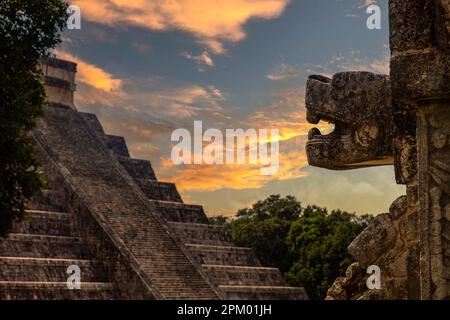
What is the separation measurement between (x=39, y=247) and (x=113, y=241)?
96.4 inches

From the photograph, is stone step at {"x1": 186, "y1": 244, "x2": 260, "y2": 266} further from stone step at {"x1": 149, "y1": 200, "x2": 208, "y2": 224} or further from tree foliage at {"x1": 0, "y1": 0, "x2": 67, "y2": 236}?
tree foliage at {"x1": 0, "y1": 0, "x2": 67, "y2": 236}

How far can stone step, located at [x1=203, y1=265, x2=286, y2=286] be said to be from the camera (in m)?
27.0

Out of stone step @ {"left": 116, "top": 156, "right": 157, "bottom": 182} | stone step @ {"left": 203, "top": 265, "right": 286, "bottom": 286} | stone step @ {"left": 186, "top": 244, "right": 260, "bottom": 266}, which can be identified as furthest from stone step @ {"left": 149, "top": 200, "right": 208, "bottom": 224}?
stone step @ {"left": 203, "top": 265, "right": 286, "bottom": 286}

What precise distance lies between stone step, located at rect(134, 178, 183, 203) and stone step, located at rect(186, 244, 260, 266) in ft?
11.6

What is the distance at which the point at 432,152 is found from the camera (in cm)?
309

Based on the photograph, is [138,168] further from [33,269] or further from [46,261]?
[33,269]

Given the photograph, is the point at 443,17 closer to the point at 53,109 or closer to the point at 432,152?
the point at 432,152

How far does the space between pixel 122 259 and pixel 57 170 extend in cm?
423

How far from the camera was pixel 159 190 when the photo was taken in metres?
31.8

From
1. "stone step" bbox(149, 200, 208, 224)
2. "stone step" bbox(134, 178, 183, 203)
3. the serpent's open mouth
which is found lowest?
the serpent's open mouth

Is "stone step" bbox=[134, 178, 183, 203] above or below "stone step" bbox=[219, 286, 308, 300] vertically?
above

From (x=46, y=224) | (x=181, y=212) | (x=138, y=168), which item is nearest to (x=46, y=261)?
(x=46, y=224)
